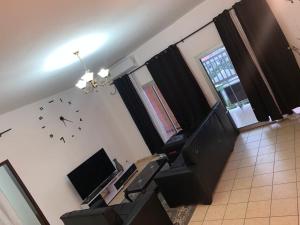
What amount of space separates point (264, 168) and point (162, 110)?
135 inches

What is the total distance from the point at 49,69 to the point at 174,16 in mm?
2548

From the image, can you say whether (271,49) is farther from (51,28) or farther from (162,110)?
(51,28)

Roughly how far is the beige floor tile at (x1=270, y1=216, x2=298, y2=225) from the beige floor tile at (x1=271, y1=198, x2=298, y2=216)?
0.21 ft

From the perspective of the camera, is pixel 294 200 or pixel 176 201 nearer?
pixel 294 200

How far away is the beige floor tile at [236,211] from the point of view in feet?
11.4

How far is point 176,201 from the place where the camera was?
4.32 metres

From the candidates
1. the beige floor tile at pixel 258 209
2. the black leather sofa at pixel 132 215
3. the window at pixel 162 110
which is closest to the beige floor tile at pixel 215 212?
the beige floor tile at pixel 258 209

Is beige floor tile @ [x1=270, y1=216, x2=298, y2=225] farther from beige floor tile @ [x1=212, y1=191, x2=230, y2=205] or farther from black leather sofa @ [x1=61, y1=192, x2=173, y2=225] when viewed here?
black leather sofa @ [x1=61, y1=192, x2=173, y2=225]

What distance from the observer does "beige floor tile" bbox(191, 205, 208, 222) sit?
3870mm

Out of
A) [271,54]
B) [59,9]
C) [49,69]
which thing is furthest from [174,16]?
[59,9]

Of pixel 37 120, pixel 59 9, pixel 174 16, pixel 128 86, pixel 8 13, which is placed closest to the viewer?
pixel 8 13

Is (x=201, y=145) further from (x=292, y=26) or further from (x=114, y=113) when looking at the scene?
(x=114, y=113)

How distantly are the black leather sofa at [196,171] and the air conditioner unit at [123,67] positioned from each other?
266cm

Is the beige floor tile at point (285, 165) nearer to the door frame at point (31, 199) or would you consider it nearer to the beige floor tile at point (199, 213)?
the beige floor tile at point (199, 213)
